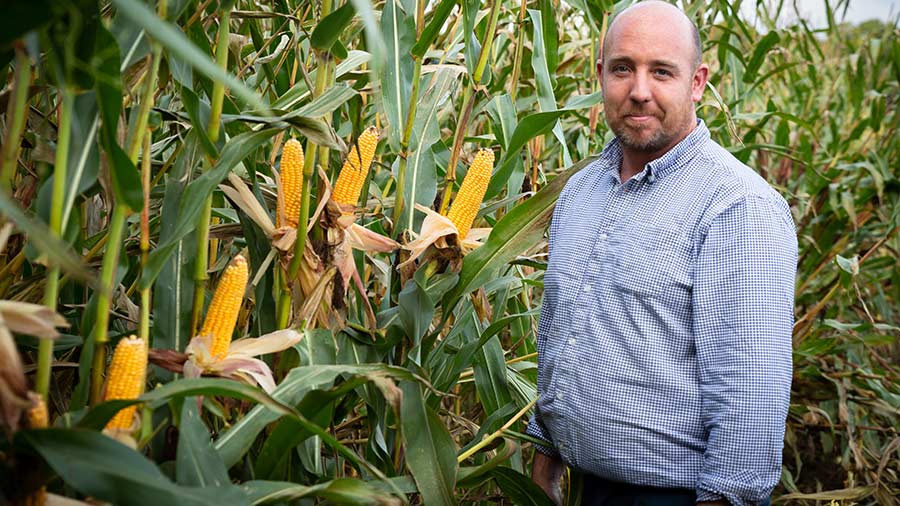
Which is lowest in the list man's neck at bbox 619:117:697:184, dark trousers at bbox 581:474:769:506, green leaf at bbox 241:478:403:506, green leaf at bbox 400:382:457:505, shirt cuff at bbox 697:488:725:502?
dark trousers at bbox 581:474:769:506

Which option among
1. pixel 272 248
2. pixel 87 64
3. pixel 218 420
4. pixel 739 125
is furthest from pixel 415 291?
pixel 739 125

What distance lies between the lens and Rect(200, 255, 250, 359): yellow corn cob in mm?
1653

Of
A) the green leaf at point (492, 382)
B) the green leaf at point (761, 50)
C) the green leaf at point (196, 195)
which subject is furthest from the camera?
the green leaf at point (761, 50)

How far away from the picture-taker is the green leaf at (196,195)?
1563 mm

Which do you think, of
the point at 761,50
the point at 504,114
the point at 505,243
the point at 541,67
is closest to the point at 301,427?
the point at 505,243

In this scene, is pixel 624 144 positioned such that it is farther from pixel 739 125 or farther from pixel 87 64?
pixel 739 125

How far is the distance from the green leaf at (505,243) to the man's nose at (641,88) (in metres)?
0.37

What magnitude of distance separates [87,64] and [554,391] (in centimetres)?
136

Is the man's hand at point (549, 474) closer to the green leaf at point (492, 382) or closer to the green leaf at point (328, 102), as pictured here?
the green leaf at point (492, 382)

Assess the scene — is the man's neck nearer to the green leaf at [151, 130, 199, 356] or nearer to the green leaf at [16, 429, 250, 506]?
the green leaf at [151, 130, 199, 356]

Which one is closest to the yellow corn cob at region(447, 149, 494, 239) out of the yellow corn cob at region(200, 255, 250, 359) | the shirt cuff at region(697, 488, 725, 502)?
the yellow corn cob at region(200, 255, 250, 359)

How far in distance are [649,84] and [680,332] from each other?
0.61m

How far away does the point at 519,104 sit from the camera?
3289 mm

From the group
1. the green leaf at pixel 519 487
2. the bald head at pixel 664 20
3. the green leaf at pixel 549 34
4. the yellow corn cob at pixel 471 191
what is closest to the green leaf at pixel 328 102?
the yellow corn cob at pixel 471 191
